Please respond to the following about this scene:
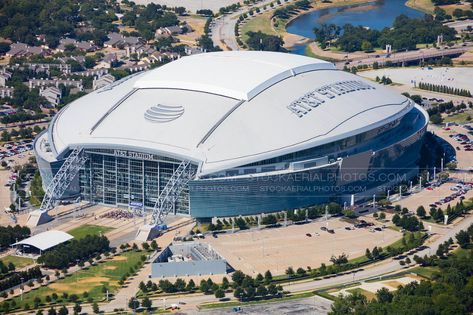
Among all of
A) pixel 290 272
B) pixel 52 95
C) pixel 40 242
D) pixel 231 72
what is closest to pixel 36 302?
pixel 40 242

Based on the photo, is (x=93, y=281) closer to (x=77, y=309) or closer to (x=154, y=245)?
(x=77, y=309)

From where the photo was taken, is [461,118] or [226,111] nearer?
[226,111]

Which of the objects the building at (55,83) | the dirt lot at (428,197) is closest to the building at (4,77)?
the building at (55,83)

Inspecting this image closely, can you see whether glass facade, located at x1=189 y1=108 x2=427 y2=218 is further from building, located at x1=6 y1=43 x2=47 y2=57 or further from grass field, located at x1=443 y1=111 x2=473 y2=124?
building, located at x1=6 y1=43 x2=47 y2=57

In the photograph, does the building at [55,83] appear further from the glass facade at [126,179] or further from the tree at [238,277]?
the tree at [238,277]

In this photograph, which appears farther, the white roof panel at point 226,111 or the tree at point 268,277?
the white roof panel at point 226,111

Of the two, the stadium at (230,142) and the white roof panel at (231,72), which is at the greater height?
the white roof panel at (231,72)

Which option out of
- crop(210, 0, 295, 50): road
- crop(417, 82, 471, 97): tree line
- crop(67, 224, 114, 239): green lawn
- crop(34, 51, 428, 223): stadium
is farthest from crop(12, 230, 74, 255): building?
crop(210, 0, 295, 50): road
